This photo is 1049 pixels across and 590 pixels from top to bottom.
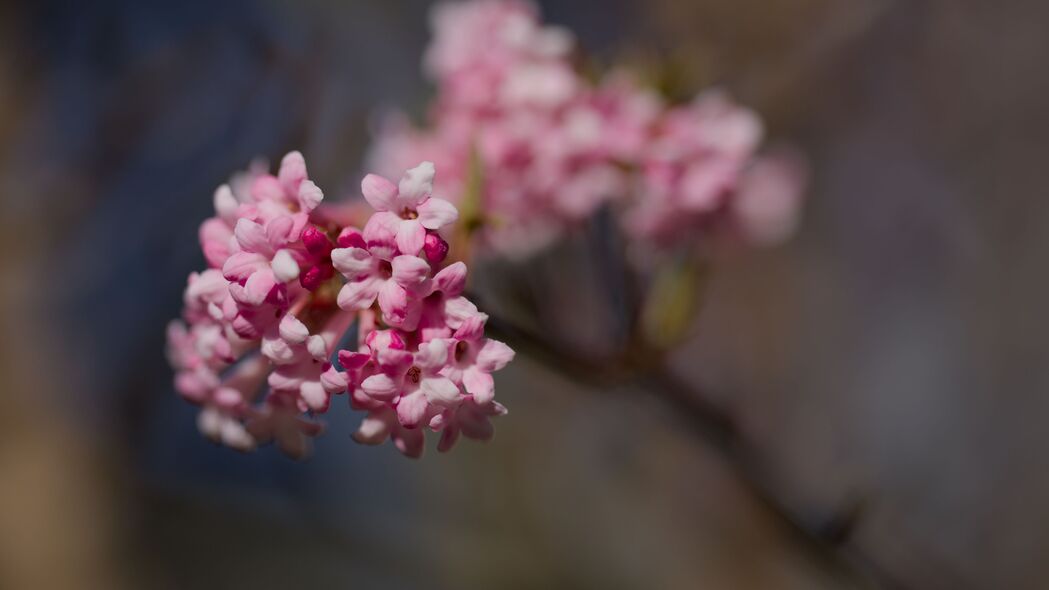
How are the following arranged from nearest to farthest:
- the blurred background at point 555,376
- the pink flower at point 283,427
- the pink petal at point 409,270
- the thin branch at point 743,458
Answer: the pink petal at point 409,270
the pink flower at point 283,427
the thin branch at point 743,458
the blurred background at point 555,376

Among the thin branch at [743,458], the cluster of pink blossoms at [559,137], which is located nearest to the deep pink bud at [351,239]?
the thin branch at [743,458]

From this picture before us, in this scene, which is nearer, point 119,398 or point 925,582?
point 925,582

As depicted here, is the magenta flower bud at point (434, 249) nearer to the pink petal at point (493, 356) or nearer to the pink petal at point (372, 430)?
the pink petal at point (493, 356)

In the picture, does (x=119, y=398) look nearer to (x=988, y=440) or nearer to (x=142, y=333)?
(x=142, y=333)

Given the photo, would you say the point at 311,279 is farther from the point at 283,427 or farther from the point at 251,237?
the point at 283,427

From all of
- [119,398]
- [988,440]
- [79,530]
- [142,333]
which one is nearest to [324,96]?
[142,333]

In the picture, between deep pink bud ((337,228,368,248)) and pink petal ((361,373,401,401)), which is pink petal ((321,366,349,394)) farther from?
deep pink bud ((337,228,368,248))
